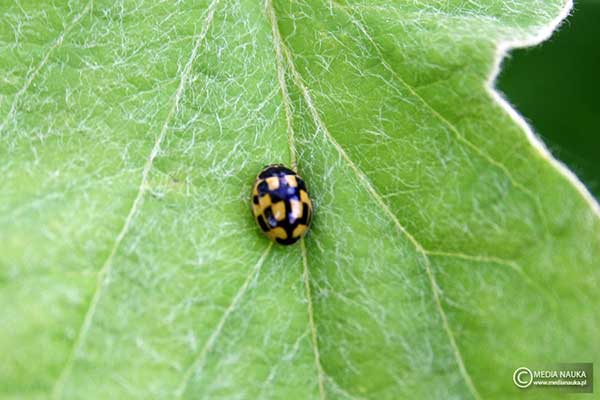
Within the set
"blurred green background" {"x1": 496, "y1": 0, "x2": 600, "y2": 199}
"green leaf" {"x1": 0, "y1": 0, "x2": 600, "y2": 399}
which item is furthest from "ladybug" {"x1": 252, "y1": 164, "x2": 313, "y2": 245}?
"blurred green background" {"x1": 496, "y1": 0, "x2": 600, "y2": 199}

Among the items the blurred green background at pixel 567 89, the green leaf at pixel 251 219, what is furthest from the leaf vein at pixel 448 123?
the blurred green background at pixel 567 89

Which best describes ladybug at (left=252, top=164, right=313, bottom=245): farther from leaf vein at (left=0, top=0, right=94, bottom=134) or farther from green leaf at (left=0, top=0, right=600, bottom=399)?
leaf vein at (left=0, top=0, right=94, bottom=134)

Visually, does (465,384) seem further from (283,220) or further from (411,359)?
(283,220)

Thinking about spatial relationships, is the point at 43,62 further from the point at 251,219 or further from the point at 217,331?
the point at 217,331

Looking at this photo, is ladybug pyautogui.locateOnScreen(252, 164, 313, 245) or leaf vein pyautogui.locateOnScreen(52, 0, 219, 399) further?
ladybug pyautogui.locateOnScreen(252, 164, 313, 245)

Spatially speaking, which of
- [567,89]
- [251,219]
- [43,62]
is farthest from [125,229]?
[567,89]

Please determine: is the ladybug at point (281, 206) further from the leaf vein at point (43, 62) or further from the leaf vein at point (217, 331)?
the leaf vein at point (43, 62)
